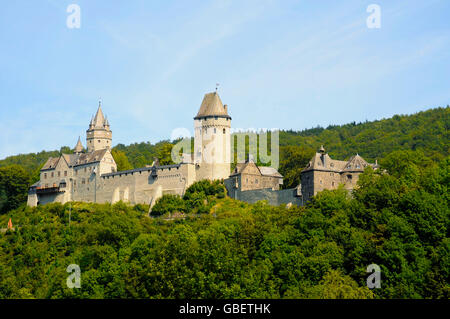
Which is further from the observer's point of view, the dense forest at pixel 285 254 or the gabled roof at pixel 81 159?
the gabled roof at pixel 81 159

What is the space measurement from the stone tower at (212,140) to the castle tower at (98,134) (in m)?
12.9

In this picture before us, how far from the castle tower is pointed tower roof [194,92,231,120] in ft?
42.2

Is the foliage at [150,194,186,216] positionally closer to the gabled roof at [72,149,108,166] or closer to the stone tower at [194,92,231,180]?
the stone tower at [194,92,231,180]

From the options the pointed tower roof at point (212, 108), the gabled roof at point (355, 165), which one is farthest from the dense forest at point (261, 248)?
the pointed tower roof at point (212, 108)

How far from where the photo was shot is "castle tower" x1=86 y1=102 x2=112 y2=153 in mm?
72812

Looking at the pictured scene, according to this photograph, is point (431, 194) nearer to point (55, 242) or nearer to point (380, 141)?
point (55, 242)

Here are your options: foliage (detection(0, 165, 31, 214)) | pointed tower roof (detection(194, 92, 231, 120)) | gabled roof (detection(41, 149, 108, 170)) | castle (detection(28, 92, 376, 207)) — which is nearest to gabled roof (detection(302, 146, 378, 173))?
castle (detection(28, 92, 376, 207))

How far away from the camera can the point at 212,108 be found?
65.5 metres

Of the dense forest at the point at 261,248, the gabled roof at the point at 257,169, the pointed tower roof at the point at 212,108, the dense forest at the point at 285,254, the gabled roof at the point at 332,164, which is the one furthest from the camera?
the pointed tower roof at the point at 212,108

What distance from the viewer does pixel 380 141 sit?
10856cm

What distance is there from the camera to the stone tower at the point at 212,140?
63.4 meters

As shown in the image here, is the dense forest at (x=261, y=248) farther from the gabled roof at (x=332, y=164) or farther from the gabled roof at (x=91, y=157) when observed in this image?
the gabled roof at (x=91, y=157)

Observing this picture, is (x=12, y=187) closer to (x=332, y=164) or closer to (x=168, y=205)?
(x=168, y=205)

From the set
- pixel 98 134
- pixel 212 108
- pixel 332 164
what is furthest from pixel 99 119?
pixel 332 164
